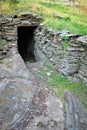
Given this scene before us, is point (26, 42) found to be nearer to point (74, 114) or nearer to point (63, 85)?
point (63, 85)

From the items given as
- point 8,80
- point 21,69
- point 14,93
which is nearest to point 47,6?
point 21,69

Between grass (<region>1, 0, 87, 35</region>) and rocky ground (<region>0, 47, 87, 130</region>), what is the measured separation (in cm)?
284

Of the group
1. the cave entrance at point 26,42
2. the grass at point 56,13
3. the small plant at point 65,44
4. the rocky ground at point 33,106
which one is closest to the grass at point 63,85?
the rocky ground at point 33,106

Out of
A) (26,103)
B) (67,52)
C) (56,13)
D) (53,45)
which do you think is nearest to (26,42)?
(56,13)

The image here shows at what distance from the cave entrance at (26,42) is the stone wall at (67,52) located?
139 inches

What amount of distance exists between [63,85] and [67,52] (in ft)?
4.52

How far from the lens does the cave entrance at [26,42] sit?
14641mm

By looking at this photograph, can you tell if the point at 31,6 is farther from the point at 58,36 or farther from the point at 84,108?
the point at 84,108

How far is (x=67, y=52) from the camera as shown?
9297 millimetres

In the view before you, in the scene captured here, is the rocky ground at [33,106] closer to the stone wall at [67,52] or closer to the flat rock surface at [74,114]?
the flat rock surface at [74,114]

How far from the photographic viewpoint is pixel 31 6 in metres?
14.2

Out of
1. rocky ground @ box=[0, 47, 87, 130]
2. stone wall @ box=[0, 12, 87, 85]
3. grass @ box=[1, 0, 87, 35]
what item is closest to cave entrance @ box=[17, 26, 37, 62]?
stone wall @ box=[0, 12, 87, 85]

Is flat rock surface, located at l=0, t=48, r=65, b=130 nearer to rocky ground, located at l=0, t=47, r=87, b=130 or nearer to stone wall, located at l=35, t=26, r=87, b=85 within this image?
rocky ground, located at l=0, t=47, r=87, b=130

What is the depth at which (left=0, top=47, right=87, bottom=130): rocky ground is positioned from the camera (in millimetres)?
6605
